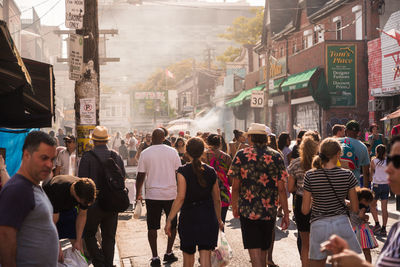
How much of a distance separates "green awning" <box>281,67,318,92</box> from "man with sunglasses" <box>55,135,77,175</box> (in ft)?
51.7

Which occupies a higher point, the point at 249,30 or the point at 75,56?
the point at 249,30

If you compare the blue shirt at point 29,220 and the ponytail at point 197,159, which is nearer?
the blue shirt at point 29,220

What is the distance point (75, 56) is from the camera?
910 centimetres

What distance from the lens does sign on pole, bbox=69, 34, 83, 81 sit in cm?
903

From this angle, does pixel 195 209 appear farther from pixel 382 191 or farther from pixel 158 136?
pixel 382 191

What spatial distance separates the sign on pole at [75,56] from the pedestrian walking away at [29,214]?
556 centimetres

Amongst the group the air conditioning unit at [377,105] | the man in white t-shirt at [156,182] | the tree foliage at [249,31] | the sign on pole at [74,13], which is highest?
the tree foliage at [249,31]

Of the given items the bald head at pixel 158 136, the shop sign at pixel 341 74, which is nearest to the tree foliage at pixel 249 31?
the shop sign at pixel 341 74

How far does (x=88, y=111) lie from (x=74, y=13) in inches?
70.7

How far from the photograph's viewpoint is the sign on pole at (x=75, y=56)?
9.03 meters

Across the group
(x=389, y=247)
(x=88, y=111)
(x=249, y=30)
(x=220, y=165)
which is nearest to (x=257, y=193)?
(x=220, y=165)

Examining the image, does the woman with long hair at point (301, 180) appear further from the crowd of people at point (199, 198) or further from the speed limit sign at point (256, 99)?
the speed limit sign at point (256, 99)

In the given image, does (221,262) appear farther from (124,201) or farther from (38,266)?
(38,266)

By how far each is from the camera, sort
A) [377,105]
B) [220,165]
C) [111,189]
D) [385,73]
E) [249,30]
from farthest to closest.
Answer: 1. [249,30]
2. [377,105]
3. [385,73]
4. [220,165]
5. [111,189]
